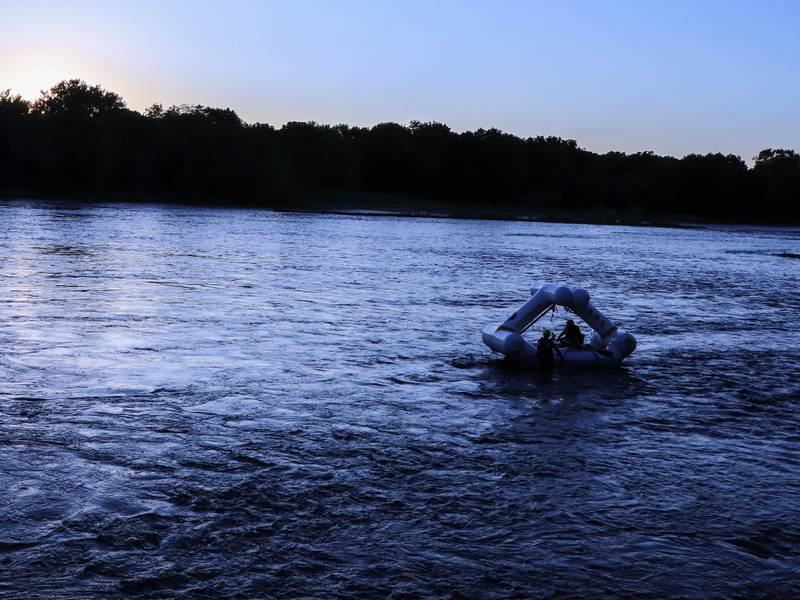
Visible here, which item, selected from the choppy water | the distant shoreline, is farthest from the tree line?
the choppy water

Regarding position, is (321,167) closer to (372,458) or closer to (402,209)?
(402,209)

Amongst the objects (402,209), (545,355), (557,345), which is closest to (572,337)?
(557,345)

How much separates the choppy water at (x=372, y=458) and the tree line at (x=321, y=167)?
117 metres

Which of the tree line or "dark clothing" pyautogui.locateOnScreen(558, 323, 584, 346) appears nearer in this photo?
"dark clothing" pyautogui.locateOnScreen(558, 323, 584, 346)

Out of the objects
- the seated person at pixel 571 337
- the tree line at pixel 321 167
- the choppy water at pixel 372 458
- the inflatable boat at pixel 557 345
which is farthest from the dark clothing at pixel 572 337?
the tree line at pixel 321 167

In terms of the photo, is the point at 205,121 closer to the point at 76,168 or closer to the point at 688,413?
the point at 76,168

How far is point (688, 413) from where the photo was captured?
15.9 meters

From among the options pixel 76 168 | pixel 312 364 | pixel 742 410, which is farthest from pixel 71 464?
pixel 76 168

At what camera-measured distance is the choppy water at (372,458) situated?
8.78 m

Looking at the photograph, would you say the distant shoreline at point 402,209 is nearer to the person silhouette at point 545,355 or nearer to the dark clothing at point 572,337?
the dark clothing at point 572,337

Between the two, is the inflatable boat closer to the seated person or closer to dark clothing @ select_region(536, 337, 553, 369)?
the seated person

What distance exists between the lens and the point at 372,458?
1225cm

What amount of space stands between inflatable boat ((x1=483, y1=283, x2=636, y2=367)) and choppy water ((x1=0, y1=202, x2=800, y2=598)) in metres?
0.43

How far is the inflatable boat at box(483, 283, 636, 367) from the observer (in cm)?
1903
